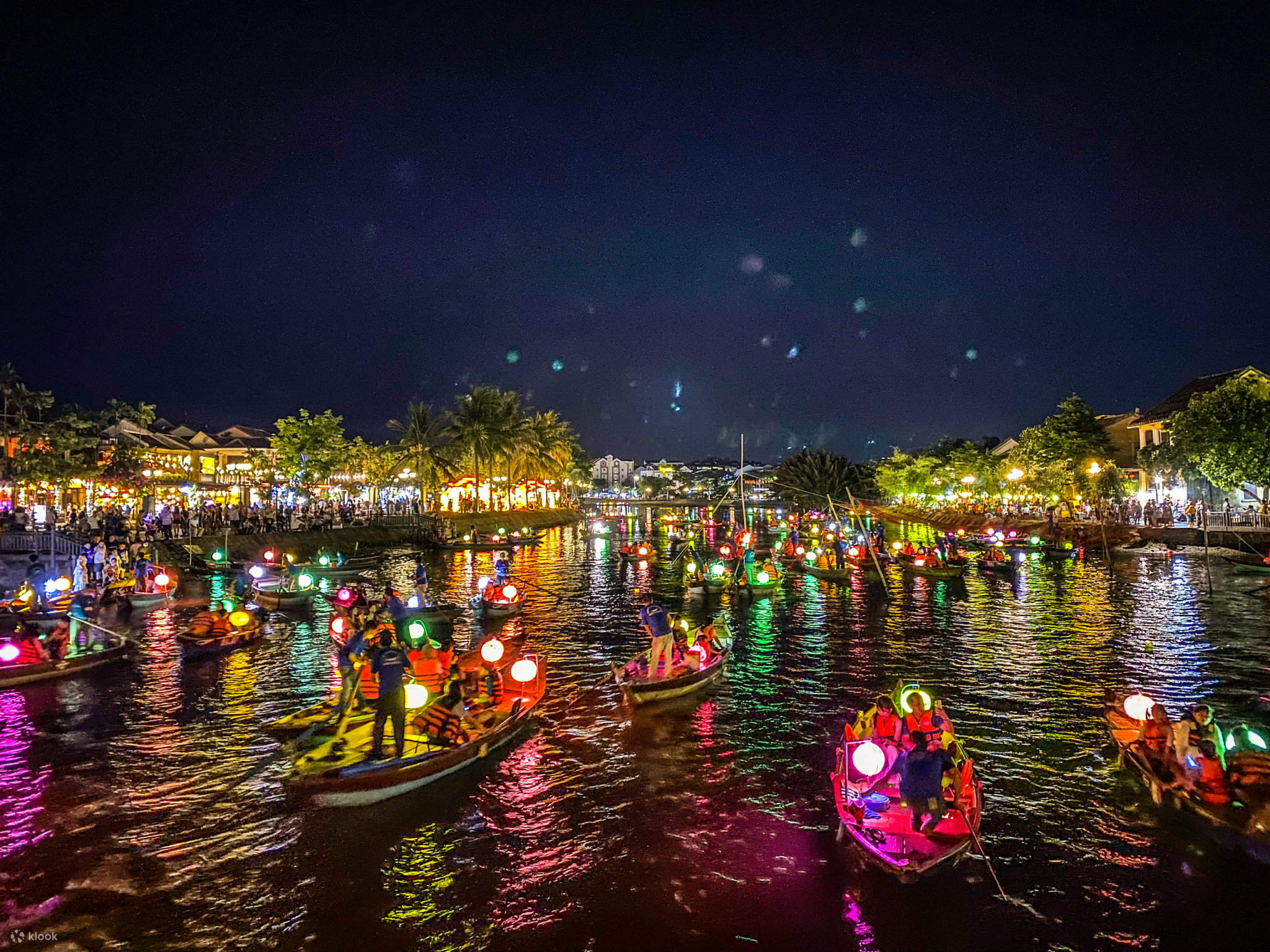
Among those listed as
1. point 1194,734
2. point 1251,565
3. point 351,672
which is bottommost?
point 1251,565

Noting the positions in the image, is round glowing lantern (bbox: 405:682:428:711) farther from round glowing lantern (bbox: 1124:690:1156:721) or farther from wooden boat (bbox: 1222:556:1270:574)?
wooden boat (bbox: 1222:556:1270:574)

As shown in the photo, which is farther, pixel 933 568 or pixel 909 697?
pixel 933 568

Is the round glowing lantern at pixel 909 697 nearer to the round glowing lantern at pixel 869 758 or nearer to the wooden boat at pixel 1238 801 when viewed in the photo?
the round glowing lantern at pixel 869 758

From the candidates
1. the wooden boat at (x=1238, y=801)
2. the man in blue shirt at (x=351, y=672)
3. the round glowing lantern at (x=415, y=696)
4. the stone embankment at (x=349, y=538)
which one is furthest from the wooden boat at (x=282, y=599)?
the wooden boat at (x=1238, y=801)

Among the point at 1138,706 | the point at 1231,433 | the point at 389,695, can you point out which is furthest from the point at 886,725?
the point at 1231,433

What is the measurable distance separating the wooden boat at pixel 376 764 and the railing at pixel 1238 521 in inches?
2063

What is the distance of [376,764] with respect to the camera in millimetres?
11102

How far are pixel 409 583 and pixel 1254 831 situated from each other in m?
36.9

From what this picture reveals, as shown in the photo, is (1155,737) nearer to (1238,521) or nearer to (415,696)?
(415,696)

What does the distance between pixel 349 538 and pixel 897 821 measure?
2190 inches

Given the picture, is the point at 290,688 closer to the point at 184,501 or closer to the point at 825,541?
the point at 825,541

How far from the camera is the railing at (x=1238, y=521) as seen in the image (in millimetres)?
46656

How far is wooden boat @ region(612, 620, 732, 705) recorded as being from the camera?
16266 millimetres

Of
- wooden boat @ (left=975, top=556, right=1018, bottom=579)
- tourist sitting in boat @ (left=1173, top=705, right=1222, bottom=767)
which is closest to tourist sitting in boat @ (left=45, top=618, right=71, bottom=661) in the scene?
tourist sitting in boat @ (left=1173, top=705, right=1222, bottom=767)
